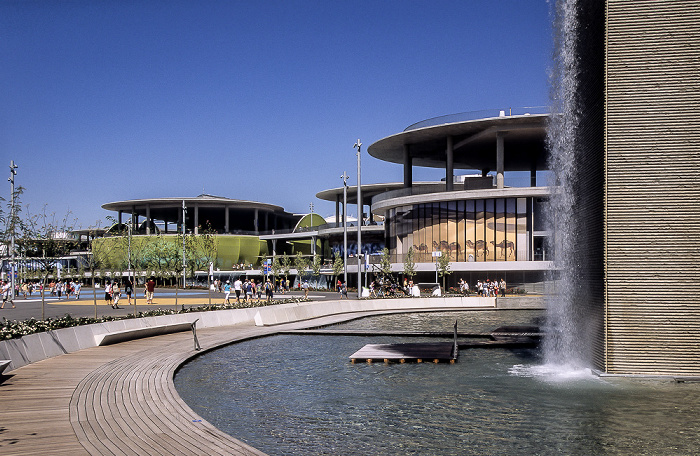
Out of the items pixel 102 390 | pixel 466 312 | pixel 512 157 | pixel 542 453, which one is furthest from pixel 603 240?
pixel 512 157

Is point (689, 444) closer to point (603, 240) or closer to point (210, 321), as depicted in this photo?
point (603, 240)

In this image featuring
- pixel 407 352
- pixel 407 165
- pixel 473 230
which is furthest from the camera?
pixel 407 165

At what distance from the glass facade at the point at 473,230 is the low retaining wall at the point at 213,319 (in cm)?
1990

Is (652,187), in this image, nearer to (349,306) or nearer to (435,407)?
(435,407)

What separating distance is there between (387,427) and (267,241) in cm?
10876

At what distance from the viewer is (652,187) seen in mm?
14828

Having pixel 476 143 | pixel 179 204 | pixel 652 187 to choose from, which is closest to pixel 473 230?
pixel 476 143

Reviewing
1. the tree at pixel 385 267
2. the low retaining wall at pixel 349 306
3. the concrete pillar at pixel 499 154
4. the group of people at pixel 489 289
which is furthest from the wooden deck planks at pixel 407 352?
the concrete pillar at pixel 499 154

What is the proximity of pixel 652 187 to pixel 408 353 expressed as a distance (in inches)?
311

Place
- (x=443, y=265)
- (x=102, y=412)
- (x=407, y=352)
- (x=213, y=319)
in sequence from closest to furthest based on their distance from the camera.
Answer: (x=102, y=412)
(x=407, y=352)
(x=213, y=319)
(x=443, y=265)

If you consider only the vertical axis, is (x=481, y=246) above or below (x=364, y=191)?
below

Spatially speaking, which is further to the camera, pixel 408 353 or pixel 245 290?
pixel 245 290

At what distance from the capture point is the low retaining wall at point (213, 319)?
52.9 ft

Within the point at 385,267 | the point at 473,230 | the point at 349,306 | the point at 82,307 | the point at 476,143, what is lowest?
the point at 82,307
